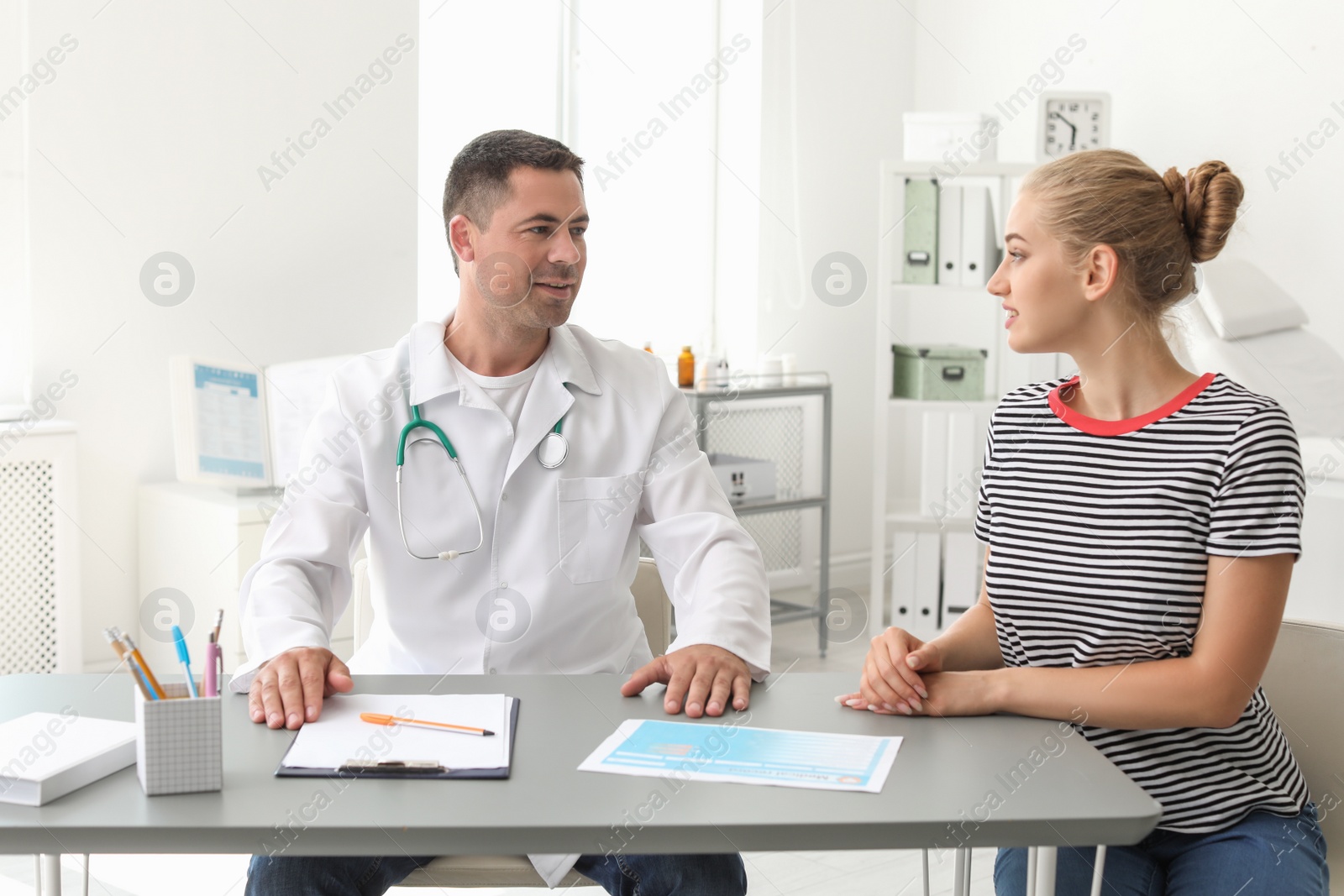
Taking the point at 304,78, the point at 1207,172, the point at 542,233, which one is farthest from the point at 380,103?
the point at 1207,172

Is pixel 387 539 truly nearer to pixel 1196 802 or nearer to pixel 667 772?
pixel 667 772

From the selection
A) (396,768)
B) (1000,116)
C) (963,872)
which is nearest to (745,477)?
(1000,116)

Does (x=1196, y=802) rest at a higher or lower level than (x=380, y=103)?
lower

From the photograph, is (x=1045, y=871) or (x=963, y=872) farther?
(x=963, y=872)

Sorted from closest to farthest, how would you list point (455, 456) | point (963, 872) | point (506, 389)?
point (963, 872) → point (455, 456) → point (506, 389)

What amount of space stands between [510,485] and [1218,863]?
3.41 feet

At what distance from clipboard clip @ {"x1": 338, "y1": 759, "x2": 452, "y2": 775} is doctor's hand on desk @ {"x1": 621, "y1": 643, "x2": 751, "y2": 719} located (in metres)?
0.29

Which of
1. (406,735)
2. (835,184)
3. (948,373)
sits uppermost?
(835,184)

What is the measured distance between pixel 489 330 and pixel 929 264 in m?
2.61

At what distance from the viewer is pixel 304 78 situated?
3.66 meters

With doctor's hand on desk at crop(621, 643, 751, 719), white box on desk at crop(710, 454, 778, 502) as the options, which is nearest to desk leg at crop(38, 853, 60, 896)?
doctor's hand on desk at crop(621, 643, 751, 719)

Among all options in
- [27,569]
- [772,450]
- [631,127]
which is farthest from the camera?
[772,450]

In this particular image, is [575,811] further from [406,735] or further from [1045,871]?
[1045,871]

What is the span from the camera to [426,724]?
129 cm
